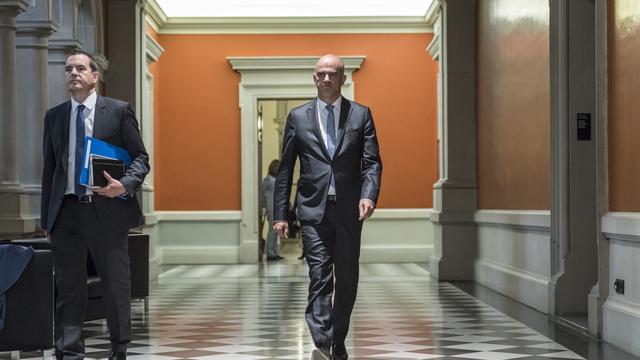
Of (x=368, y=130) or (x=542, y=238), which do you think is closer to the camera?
(x=368, y=130)

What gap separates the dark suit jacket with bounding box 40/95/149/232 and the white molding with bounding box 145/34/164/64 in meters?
9.66

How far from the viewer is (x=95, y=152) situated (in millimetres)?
4777

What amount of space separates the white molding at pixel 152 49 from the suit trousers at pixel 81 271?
9.85m

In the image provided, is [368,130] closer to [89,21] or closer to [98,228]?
[98,228]

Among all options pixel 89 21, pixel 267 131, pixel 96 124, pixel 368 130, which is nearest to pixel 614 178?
pixel 368 130

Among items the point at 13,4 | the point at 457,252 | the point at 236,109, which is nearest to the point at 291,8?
the point at 236,109

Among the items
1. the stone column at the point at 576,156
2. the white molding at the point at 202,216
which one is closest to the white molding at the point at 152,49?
the white molding at the point at 202,216

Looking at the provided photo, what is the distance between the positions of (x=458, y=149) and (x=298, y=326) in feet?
17.2

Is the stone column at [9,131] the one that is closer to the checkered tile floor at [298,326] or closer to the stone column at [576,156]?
the checkered tile floor at [298,326]

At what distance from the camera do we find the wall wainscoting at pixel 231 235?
53.4ft

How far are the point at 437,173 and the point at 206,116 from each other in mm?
3579

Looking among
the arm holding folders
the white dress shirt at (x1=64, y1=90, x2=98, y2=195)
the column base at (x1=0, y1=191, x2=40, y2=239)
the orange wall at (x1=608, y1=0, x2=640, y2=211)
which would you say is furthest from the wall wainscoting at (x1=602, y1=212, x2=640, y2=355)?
the column base at (x1=0, y1=191, x2=40, y2=239)

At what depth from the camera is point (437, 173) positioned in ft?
53.1

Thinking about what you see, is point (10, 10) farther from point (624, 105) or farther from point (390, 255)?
point (390, 255)
